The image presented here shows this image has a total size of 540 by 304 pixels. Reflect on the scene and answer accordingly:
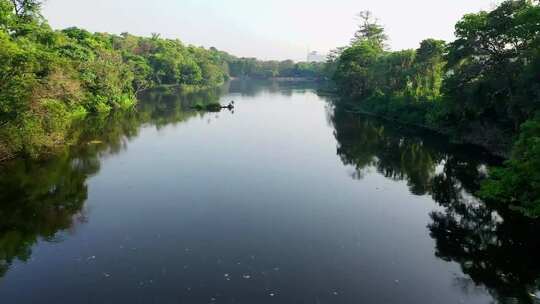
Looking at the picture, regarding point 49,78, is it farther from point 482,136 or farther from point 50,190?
point 482,136

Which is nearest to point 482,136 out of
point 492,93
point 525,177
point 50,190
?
point 492,93

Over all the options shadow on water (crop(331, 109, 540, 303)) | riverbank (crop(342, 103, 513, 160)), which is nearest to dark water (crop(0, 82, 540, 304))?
shadow on water (crop(331, 109, 540, 303))

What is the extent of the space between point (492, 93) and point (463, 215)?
19384 millimetres

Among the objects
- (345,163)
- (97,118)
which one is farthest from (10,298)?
(97,118)

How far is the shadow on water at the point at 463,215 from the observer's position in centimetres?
1798

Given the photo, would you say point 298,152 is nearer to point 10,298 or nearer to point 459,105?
point 459,105

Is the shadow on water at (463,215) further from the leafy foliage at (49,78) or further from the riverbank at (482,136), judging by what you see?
the leafy foliage at (49,78)

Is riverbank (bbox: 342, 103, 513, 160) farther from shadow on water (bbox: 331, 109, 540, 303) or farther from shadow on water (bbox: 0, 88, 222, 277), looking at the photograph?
shadow on water (bbox: 0, 88, 222, 277)

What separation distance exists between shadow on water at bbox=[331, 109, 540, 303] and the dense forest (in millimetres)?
1579

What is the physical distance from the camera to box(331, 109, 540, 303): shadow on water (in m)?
18.0

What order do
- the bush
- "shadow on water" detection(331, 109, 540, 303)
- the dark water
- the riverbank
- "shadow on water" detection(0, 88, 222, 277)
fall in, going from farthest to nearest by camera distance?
1. the riverbank
2. "shadow on water" detection(0, 88, 222, 277)
3. the bush
4. "shadow on water" detection(331, 109, 540, 303)
5. the dark water

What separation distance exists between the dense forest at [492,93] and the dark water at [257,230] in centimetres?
277

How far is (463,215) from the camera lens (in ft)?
83.3

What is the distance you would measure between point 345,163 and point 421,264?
19.8 meters
